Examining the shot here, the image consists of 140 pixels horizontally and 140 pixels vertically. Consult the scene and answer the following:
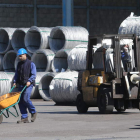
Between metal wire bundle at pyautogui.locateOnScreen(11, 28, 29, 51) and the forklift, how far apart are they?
35.7ft

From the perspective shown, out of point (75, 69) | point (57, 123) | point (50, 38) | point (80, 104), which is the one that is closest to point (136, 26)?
point (75, 69)

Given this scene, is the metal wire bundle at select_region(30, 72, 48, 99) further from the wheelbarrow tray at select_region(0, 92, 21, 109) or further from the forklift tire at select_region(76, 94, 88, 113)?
the wheelbarrow tray at select_region(0, 92, 21, 109)

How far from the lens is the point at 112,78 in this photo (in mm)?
13289

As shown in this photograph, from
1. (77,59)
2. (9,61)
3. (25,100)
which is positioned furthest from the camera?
(9,61)

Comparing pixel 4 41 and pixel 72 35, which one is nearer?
pixel 72 35

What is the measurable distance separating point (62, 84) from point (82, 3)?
1797 centimetres

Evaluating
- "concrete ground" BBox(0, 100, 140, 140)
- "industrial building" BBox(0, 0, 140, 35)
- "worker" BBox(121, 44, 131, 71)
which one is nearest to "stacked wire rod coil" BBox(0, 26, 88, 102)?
"worker" BBox(121, 44, 131, 71)

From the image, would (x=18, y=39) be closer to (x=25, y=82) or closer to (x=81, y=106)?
(x=81, y=106)

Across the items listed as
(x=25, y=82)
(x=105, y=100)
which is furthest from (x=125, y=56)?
(x=25, y=82)

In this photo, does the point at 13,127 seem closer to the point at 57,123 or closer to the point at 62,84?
the point at 57,123

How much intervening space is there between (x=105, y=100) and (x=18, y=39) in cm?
1281

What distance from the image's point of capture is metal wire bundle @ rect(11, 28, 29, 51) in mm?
24656

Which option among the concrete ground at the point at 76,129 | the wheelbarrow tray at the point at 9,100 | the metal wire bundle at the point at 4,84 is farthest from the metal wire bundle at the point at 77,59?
the wheelbarrow tray at the point at 9,100

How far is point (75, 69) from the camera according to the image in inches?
779
